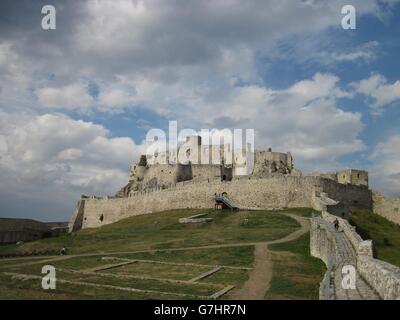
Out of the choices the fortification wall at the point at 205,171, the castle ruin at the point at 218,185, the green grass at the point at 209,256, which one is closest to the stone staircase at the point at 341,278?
the green grass at the point at 209,256

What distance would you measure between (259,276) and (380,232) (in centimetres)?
2516

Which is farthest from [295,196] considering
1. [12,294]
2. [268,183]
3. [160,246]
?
[12,294]

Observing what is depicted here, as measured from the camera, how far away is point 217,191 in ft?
172

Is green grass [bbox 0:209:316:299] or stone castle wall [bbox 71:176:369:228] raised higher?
stone castle wall [bbox 71:176:369:228]

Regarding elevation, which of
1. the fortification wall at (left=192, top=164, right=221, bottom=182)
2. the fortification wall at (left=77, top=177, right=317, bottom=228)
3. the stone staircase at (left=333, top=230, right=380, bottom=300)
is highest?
the fortification wall at (left=192, top=164, right=221, bottom=182)

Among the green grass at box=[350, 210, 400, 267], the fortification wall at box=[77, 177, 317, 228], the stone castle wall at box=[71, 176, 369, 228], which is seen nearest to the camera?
the green grass at box=[350, 210, 400, 267]

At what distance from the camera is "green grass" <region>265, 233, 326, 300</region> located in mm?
15742

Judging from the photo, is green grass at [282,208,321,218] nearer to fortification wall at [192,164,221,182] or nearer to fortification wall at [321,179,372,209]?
fortification wall at [321,179,372,209]

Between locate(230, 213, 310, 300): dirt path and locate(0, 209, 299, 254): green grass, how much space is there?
109 inches

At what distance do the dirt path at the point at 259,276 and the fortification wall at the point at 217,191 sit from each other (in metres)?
17.1

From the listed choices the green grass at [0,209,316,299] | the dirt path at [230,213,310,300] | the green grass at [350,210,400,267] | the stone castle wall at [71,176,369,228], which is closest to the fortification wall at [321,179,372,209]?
the stone castle wall at [71,176,369,228]

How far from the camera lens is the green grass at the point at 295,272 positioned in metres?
15.7
